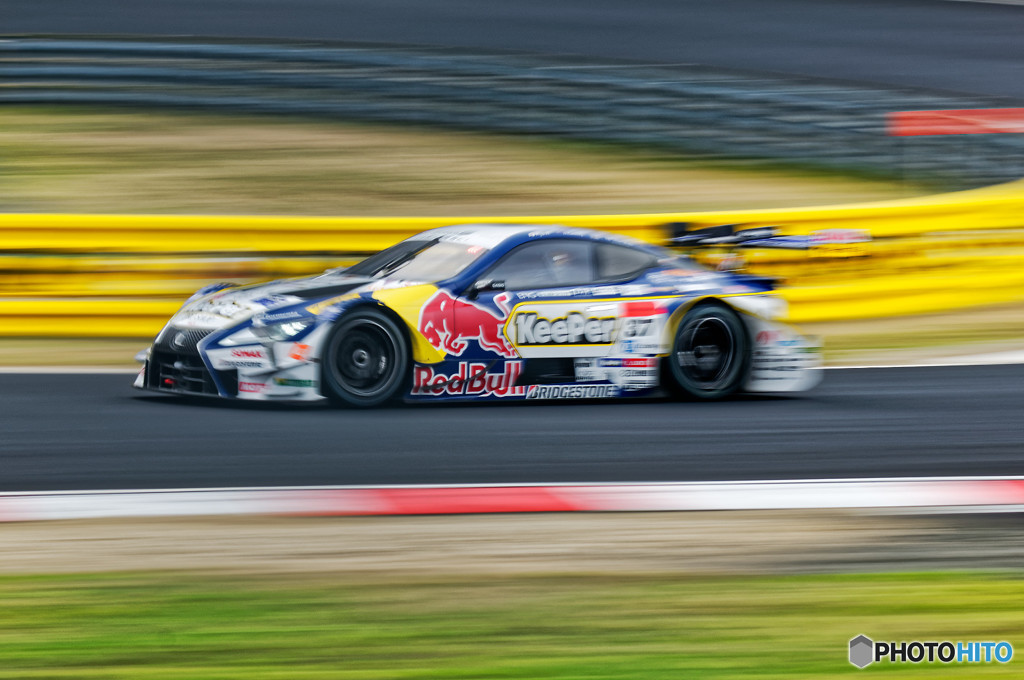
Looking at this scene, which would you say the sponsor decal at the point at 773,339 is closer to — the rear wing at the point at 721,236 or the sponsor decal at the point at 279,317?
the rear wing at the point at 721,236

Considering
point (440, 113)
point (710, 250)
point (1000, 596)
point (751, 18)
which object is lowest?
point (1000, 596)

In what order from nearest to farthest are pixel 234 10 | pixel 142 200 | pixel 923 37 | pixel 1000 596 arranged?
pixel 1000 596
pixel 142 200
pixel 234 10
pixel 923 37

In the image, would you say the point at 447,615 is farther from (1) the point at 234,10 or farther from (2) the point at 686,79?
(1) the point at 234,10

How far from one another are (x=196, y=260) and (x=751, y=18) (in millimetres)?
13230

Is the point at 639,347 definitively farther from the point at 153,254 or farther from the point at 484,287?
the point at 153,254

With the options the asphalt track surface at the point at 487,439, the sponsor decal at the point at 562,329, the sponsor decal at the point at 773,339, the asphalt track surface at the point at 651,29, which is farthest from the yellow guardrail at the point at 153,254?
the asphalt track surface at the point at 651,29

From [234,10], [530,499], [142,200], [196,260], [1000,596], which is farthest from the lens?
[234,10]

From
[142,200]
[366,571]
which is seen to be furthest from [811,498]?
[142,200]

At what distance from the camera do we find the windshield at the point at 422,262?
878 cm

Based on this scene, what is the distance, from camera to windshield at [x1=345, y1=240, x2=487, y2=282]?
28.8 ft

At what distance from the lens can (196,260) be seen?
36.2 feet

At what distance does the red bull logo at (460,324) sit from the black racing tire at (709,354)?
1.13 meters

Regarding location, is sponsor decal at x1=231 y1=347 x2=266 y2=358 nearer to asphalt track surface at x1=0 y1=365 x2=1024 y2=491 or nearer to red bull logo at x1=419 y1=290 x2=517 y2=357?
asphalt track surface at x1=0 y1=365 x2=1024 y2=491

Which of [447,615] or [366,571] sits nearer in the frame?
[447,615]
